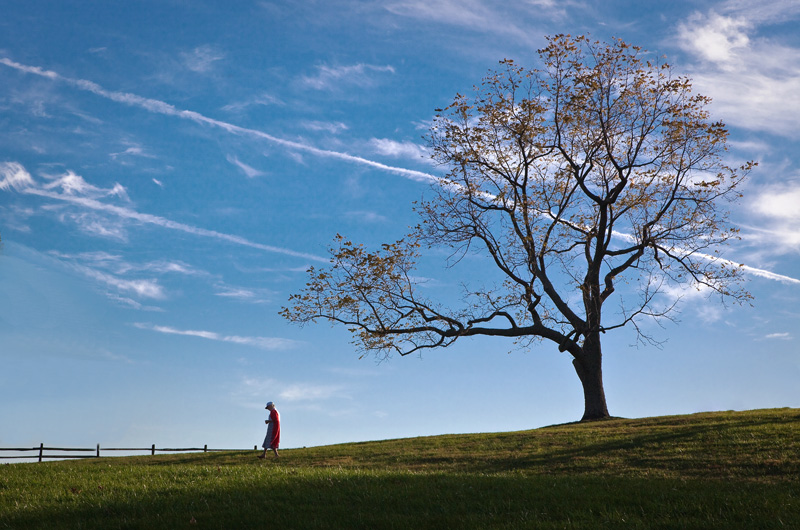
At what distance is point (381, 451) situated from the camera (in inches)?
1013

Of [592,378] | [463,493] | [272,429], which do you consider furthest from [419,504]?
[592,378]

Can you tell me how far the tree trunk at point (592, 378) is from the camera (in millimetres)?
33688

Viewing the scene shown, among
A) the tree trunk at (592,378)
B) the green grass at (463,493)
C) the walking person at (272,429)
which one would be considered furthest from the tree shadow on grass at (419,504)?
the tree trunk at (592,378)

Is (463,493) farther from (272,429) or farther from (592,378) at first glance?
(592,378)

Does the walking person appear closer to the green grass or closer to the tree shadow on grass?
the green grass

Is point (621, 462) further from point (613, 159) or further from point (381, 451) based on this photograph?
point (613, 159)

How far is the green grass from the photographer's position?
36.6 ft

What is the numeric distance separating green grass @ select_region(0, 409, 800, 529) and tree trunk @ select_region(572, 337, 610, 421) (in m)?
11.8

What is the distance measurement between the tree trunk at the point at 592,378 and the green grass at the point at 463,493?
11.8m

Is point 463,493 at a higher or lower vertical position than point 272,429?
lower

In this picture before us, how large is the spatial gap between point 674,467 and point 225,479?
11.9 metres

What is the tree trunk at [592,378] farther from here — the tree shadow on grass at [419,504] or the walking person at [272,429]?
the tree shadow on grass at [419,504]

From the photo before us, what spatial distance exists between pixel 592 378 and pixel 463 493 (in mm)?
22930

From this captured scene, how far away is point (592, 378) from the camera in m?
34.2
